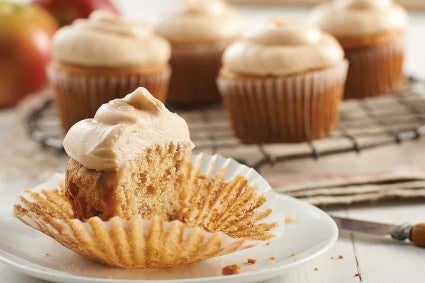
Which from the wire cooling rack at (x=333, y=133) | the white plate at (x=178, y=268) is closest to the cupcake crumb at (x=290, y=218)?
the white plate at (x=178, y=268)

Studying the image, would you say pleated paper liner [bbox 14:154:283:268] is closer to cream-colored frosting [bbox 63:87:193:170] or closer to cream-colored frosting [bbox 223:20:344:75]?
cream-colored frosting [bbox 63:87:193:170]

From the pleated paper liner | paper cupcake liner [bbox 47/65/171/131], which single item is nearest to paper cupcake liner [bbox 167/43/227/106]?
paper cupcake liner [bbox 47/65/171/131]

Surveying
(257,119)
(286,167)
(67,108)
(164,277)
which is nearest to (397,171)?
(286,167)

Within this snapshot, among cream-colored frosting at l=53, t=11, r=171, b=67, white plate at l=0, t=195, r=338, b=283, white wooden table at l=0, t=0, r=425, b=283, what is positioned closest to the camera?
white plate at l=0, t=195, r=338, b=283

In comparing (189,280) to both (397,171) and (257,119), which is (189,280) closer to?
(397,171)

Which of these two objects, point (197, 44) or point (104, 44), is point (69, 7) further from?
point (104, 44)

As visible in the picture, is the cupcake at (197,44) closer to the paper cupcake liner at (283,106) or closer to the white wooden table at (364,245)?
the paper cupcake liner at (283,106)
